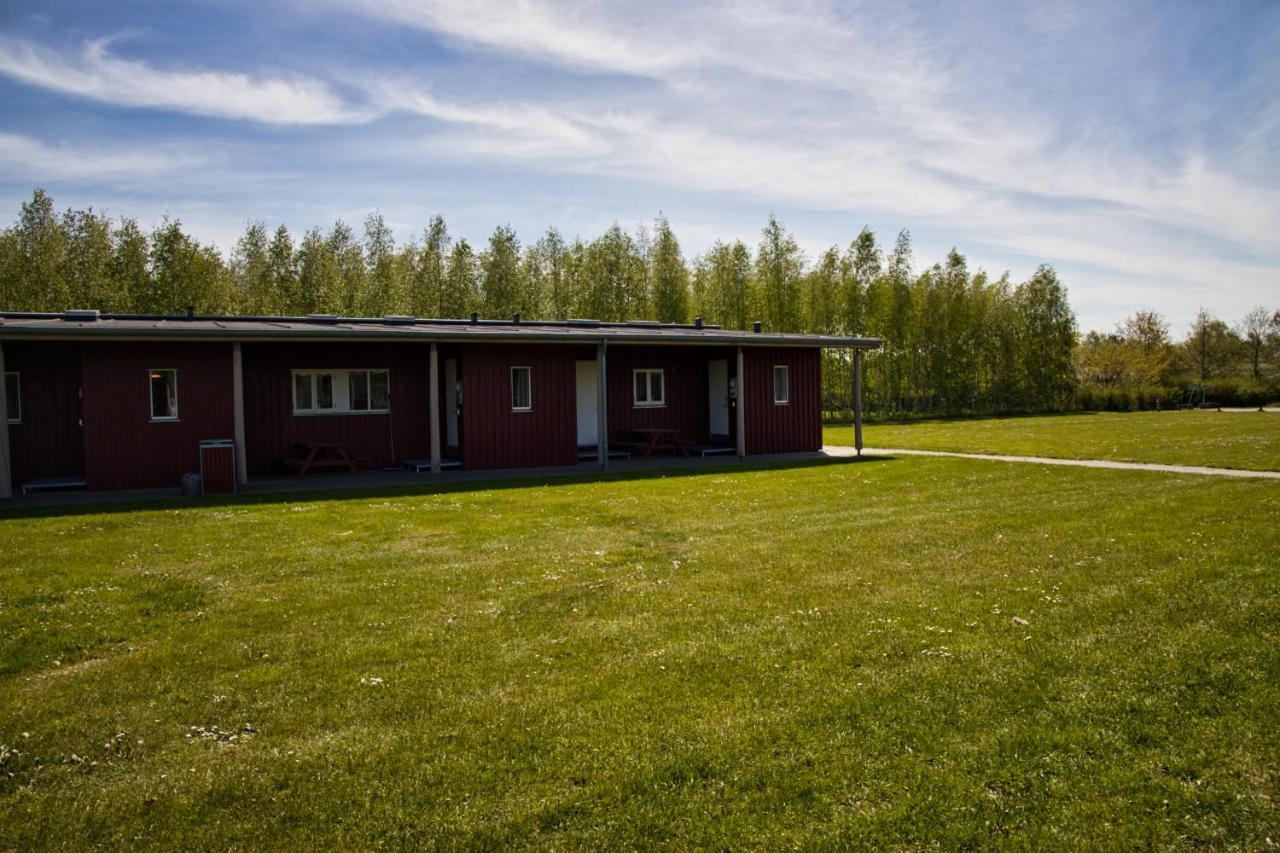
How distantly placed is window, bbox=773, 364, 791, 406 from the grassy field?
452cm

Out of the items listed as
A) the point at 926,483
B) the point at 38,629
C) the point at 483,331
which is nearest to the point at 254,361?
the point at 483,331

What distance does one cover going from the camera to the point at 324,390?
19.0 m

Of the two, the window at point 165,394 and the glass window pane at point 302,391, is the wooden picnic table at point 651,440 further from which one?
the window at point 165,394

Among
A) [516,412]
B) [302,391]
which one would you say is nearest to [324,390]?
[302,391]

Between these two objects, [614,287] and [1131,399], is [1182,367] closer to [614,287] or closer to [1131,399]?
[1131,399]

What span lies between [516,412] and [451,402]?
6.39ft

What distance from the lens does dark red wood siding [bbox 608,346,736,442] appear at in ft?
73.2

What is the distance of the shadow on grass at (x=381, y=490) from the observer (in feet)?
42.7

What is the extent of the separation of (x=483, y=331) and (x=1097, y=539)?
39.7 feet

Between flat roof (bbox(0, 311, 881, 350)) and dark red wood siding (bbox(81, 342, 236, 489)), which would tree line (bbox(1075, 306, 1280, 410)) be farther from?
dark red wood siding (bbox(81, 342, 236, 489))

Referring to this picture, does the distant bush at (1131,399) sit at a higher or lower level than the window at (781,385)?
lower

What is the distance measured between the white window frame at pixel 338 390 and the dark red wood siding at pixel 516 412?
2.17 metres

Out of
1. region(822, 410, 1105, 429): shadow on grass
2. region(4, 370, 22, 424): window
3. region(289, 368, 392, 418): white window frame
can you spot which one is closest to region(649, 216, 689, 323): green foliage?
region(822, 410, 1105, 429): shadow on grass

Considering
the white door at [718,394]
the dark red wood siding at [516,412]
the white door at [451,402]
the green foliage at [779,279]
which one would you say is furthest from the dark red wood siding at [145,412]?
the green foliage at [779,279]
